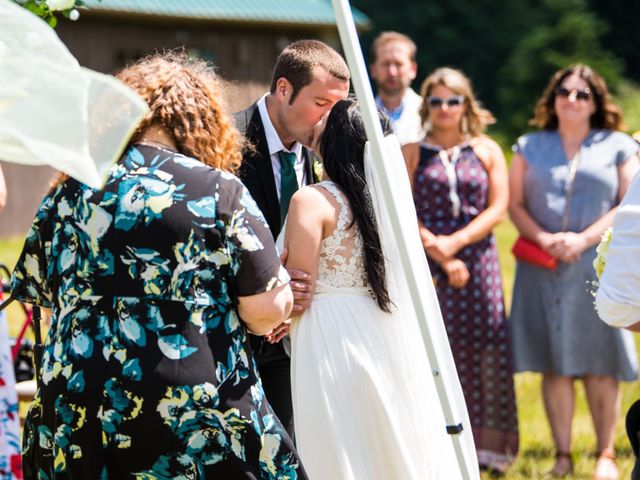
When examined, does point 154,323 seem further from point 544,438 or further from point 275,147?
point 544,438

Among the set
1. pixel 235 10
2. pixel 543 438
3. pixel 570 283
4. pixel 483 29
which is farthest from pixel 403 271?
pixel 483 29

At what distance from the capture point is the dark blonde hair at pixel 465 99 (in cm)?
656

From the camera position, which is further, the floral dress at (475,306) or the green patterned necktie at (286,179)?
the floral dress at (475,306)

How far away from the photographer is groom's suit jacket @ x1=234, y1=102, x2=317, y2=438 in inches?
178

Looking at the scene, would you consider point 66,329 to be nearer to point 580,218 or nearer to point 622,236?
→ point 622,236

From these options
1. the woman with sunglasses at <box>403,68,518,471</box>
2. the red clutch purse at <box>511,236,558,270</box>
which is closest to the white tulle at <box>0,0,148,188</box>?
the woman with sunglasses at <box>403,68,518,471</box>

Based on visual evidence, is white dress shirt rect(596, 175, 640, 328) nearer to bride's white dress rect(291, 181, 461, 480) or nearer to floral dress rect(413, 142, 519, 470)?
bride's white dress rect(291, 181, 461, 480)

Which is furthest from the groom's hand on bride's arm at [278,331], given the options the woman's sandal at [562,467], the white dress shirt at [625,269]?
the woman's sandal at [562,467]

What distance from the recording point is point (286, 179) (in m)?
4.61

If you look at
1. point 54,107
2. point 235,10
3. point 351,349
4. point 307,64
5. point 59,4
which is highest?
point 235,10

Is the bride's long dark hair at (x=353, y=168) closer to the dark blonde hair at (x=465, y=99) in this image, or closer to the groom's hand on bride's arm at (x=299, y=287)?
the groom's hand on bride's arm at (x=299, y=287)

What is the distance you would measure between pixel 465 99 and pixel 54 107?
14.5 feet

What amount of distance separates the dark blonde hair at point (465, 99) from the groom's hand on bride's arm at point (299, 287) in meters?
2.83

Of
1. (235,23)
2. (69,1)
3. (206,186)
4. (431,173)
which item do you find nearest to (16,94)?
(206,186)
